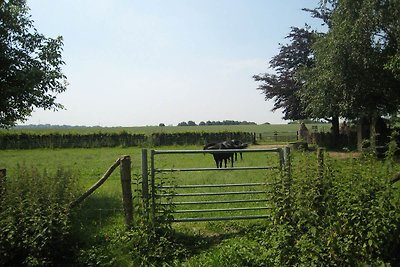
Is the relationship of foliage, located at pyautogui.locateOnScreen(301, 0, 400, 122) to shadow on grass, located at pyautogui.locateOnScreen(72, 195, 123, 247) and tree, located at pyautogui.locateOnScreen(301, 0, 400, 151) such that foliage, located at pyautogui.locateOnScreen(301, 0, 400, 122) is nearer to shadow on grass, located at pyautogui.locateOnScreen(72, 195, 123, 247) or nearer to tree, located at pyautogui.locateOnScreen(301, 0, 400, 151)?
tree, located at pyautogui.locateOnScreen(301, 0, 400, 151)

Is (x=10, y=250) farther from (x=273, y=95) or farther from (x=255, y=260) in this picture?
(x=273, y=95)

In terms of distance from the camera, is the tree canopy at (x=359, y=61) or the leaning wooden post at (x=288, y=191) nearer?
the leaning wooden post at (x=288, y=191)

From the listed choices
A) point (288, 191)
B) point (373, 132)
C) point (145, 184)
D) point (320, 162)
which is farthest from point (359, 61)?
point (145, 184)

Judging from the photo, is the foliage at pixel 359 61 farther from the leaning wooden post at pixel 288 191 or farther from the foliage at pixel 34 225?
the foliage at pixel 34 225

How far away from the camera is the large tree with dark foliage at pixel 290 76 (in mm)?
36875

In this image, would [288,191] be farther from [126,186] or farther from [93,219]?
[93,219]

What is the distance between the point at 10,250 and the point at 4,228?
1.26ft

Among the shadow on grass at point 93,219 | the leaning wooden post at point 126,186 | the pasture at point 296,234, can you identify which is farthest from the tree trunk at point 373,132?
the shadow on grass at point 93,219

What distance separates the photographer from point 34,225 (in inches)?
230

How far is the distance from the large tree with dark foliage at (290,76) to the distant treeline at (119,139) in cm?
784

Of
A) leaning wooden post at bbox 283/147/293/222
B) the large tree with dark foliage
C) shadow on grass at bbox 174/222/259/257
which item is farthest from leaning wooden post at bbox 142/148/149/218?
the large tree with dark foliage

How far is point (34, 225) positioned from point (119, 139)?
3831 cm

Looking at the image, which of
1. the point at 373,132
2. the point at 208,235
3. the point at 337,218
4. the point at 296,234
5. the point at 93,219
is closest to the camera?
the point at 337,218

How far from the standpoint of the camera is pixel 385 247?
5320 millimetres
